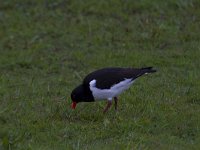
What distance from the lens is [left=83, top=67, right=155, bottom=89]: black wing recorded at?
930 cm

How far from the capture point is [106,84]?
9289 mm

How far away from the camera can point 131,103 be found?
10.1 meters

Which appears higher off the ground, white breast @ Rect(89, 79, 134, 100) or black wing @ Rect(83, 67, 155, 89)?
black wing @ Rect(83, 67, 155, 89)

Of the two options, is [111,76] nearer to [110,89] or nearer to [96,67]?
[110,89]

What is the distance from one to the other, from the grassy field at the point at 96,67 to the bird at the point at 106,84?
262mm

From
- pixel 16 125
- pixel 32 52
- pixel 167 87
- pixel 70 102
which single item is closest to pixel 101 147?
pixel 16 125

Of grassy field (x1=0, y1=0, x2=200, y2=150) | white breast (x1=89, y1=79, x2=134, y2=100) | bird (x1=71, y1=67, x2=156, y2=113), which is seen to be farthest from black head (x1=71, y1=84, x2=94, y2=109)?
grassy field (x1=0, y1=0, x2=200, y2=150)

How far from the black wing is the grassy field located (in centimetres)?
47

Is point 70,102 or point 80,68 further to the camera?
point 80,68

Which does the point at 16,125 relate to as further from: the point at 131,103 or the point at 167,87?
the point at 167,87

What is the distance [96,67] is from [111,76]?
9.88 ft

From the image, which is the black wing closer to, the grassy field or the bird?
the bird

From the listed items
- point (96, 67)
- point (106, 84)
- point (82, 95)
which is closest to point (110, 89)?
point (106, 84)

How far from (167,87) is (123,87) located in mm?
1732
